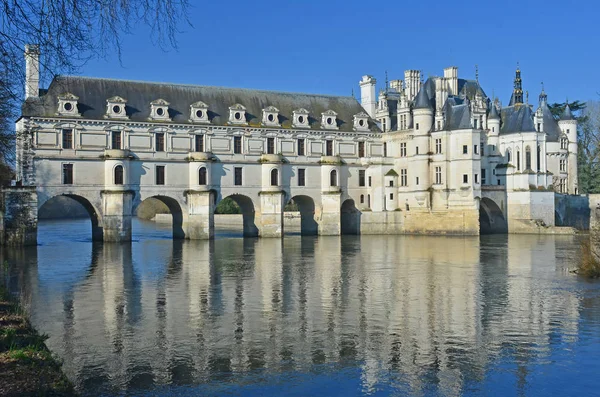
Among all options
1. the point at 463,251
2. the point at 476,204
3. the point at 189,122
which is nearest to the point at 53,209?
the point at 189,122

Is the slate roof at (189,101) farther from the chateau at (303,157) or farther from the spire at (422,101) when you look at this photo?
the spire at (422,101)

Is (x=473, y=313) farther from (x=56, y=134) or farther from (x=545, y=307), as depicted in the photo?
(x=56, y=134)

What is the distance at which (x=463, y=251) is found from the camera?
4006 centimetres

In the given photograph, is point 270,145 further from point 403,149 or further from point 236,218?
point 236,218

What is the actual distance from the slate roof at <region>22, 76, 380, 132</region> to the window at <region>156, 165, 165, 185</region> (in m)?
3.60

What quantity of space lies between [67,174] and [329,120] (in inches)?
865

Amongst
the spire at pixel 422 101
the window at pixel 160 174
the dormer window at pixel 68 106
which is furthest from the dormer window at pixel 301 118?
the dormer window at pixel 68 106

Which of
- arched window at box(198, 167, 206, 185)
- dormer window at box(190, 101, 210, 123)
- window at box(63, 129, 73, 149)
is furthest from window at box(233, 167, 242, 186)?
window at box(63, 129, 73, 149)

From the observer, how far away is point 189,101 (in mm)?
52656

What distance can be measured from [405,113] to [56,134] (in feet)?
92.4

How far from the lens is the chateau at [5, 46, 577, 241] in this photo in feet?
154

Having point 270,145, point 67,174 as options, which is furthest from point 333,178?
point 67,174

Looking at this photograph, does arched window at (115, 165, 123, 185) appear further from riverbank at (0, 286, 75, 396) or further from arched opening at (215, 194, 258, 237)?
riverbank at (0, 286, 75, 396)

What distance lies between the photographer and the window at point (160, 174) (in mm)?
49516
